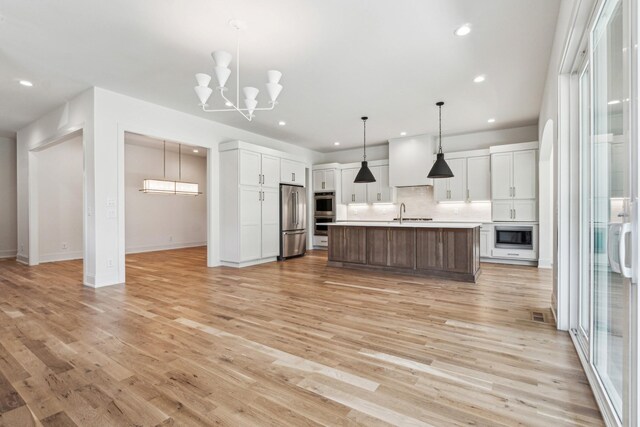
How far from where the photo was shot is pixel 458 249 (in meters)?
4.77

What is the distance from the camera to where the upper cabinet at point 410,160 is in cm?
721

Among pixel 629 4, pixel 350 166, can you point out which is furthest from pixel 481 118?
pixel 629 4

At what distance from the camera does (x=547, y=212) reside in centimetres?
585

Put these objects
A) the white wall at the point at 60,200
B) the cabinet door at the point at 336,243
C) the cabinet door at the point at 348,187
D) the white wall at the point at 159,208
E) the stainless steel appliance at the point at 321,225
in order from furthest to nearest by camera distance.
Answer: the stainless steel appliance at the point at 321,225, the cabinet door at the point at 348,187, the white wall at the point at 159,208, the white wall at the point at 60,200, the cabinet door at the point at 336,243

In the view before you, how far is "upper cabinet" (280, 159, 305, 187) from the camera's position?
23.4 ft

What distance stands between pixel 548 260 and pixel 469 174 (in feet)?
7.42

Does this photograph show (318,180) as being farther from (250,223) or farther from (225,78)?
(225,78)

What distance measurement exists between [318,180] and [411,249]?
4365 millimetres

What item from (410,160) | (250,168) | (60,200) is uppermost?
(410,160)

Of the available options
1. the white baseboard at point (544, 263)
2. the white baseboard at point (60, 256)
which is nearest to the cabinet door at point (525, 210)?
the white baseboard at point (544, 263)

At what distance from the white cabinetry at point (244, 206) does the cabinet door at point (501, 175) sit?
4735mm

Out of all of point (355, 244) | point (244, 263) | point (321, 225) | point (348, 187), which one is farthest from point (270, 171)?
point (321, 225)

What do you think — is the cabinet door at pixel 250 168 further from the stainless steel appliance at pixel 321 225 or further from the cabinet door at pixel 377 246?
the stainless steel appliance at pixel 321 225

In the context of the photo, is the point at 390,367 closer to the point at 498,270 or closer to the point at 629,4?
the point at 629,4
